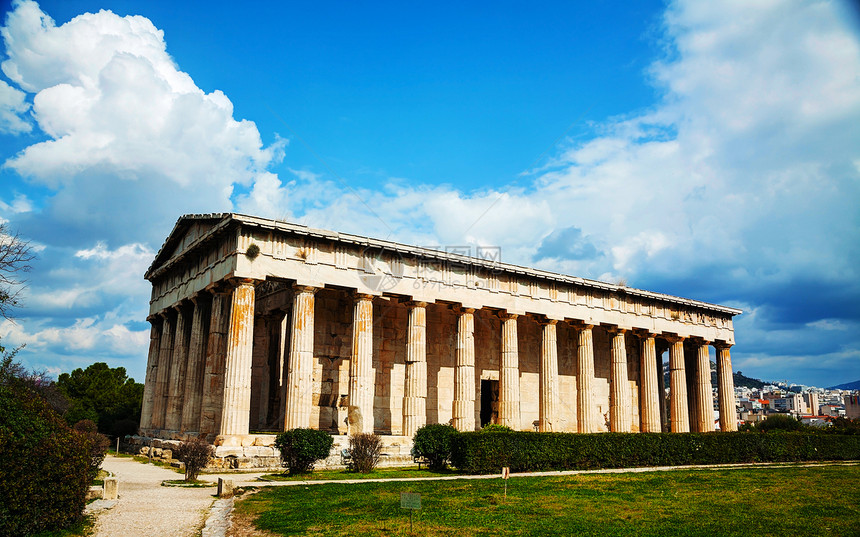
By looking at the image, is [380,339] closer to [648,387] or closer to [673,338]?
[648,387]

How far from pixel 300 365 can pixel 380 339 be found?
6.90 metres

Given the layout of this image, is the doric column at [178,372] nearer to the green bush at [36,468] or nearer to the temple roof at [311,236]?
the temple roof at [311,236]

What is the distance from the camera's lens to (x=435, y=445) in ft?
74.3

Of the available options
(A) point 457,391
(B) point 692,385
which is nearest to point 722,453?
(A) point 457,391

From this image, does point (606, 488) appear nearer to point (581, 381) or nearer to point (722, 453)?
point (722, 453)

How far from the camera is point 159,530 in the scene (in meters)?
11.8

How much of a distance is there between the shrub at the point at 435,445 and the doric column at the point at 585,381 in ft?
41.8

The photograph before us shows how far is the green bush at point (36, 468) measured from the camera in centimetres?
1012

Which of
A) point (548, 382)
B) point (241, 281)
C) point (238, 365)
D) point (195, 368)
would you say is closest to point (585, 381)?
point (548, 382)

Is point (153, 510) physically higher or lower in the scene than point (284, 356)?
lower

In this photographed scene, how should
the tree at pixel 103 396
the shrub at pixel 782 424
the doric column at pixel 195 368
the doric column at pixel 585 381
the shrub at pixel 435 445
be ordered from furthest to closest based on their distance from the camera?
the tree at pixel 103 396, the shrub at pixel 782 424, the doric column at pixel 585 381, the doric column at pixel 195 368, the shrub at pixel 435 445

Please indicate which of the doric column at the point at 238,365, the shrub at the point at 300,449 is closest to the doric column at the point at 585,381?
the shrub at the point at 300,449

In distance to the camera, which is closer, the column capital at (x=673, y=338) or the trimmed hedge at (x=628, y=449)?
the trimmed hedge at (x=628, y=449)

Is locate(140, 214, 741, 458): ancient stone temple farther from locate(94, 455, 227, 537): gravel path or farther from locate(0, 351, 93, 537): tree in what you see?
locate(0, 351, 93, 537): tree
